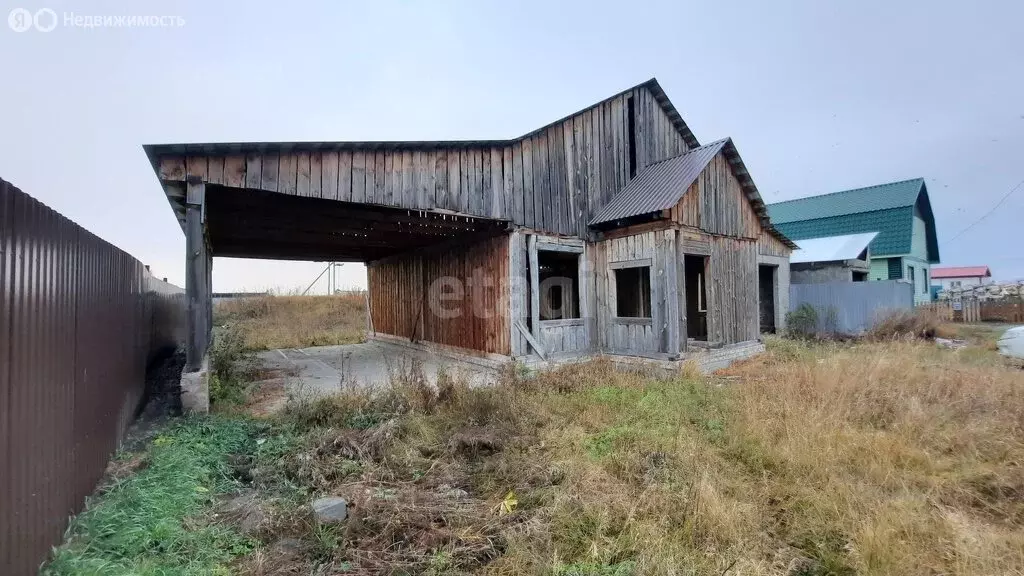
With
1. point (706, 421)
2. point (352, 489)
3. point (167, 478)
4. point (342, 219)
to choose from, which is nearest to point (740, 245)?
point (706, 421)

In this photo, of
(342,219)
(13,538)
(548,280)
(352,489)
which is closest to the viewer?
(13,538)

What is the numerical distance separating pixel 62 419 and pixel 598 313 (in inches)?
354

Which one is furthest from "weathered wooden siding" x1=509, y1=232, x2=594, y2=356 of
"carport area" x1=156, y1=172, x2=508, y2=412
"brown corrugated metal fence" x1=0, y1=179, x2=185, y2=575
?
"brown corrugated metal fence" x1=0, y1=179, x2=185, y2=575

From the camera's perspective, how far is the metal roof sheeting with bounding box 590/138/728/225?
902 cm

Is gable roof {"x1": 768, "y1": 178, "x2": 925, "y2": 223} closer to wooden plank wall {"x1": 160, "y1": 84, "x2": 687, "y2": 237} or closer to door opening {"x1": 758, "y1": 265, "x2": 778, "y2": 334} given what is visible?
door opening {"x1": 758, "y1": 265, "x2": 778, "y2": 334}

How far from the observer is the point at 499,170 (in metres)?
8.79

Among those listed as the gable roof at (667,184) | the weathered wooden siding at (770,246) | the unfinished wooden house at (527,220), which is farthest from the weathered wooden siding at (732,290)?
the gable roof at (667,184)

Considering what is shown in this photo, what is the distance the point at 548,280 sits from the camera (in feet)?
41.7

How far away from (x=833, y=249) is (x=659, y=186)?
12316 mm

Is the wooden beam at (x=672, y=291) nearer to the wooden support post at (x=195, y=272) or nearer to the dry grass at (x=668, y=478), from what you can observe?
the dry grass at (x=668, y=478)

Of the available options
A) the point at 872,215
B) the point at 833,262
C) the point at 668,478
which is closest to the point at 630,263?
the point at 668,478

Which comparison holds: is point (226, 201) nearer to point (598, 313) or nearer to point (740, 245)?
point (598, 313)

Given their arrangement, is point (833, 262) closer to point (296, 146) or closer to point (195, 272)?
point (296, 146)

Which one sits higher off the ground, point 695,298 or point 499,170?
point 499,170
